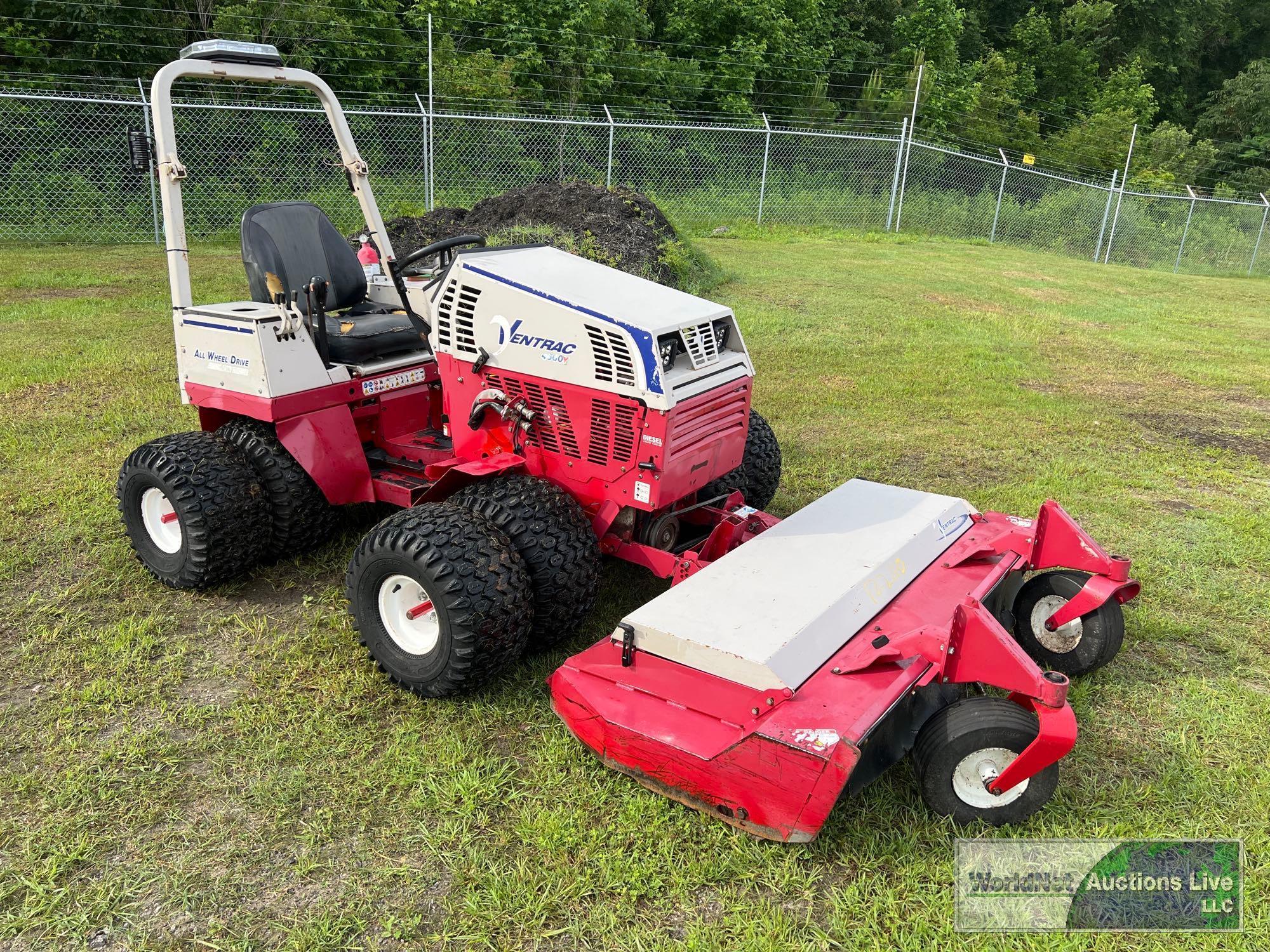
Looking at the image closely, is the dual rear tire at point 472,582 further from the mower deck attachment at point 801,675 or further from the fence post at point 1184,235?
the fence post at point 1184,235

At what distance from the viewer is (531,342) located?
3594 millimetres

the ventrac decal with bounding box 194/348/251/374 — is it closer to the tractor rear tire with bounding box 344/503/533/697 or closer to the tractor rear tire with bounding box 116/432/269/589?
the tractor rear tire with bounding box 116/432/269/589

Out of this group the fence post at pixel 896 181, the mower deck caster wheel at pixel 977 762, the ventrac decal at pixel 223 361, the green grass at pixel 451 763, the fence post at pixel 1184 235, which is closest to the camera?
the green grass at pixel 451 763

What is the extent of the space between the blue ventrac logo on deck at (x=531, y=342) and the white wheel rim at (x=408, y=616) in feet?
3.22

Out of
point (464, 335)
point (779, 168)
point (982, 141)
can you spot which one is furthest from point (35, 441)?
point (982, 141)

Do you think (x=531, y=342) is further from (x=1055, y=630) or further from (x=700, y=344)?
(x=1055, y=630)

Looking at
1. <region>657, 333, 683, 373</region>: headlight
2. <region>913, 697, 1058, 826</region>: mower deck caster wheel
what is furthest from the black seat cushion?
<region>913, 697, 1058, 826</region>: mower deck caster wheel

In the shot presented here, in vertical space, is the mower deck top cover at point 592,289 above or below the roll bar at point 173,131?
below

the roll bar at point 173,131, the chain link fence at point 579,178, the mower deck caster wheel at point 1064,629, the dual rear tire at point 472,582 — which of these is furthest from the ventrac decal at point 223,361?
the chain link fence at point 579,178

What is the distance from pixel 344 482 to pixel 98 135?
11.3 m

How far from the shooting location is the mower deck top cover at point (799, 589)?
292cm

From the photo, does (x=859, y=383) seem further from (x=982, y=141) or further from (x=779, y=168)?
(x=982, y=141)

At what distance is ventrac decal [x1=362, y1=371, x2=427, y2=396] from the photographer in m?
4.37

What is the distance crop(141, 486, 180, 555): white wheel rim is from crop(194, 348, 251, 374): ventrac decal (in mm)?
620
